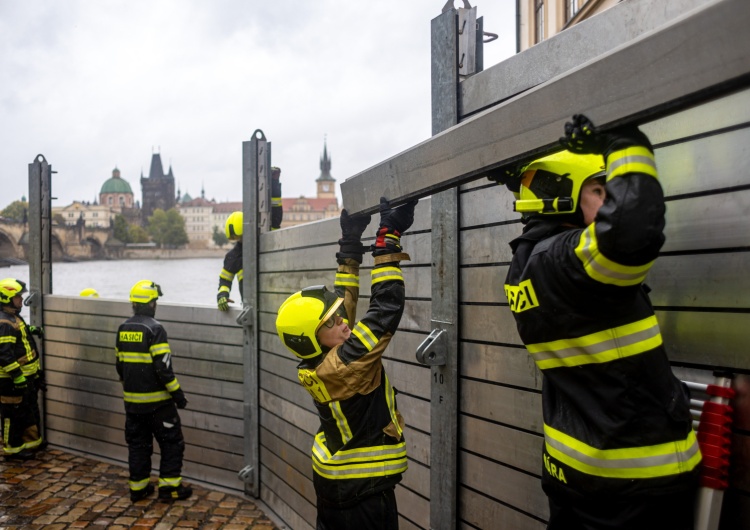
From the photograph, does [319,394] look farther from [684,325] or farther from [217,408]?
[217,408]

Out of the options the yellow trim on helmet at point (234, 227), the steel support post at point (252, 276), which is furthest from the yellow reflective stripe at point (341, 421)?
the yellow trim on helmet at point (234, 227)

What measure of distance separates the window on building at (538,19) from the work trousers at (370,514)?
2068cm

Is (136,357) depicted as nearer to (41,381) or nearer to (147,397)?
(147,397)

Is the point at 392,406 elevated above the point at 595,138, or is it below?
below

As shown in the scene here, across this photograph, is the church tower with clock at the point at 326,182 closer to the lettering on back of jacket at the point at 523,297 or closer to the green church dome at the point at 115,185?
the green church dome at the point at 115,185

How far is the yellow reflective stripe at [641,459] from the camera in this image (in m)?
1.71

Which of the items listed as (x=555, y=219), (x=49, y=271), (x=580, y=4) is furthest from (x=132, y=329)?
(x=580, y=4)

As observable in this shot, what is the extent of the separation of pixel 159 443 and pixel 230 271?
7.41ft

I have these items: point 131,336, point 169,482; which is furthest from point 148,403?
point 169,482

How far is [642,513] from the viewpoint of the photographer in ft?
5.65

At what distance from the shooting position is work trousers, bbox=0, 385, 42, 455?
25.3 feet

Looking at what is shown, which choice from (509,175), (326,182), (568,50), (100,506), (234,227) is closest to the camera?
(509,175)

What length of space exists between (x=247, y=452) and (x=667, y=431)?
17.5ft

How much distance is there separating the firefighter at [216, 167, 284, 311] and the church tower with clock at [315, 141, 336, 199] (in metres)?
A: 84.7
